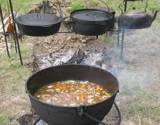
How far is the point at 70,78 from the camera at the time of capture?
375 cm

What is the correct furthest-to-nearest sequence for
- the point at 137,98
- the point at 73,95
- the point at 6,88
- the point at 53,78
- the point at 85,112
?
the point at 6,88 < the point at 137,98 < the point at 53,78 < the point at 73,95 < the point at 85,112

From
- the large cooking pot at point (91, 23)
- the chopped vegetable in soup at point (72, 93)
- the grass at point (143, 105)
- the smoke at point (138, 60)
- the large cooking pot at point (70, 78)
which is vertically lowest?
the grass at point (143, 105)

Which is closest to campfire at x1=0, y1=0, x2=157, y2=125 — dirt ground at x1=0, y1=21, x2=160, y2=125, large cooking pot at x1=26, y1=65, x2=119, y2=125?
large cooking pot at x1=26, y1=65, x2=119, y2=125

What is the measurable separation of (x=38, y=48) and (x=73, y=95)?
2.58 meters

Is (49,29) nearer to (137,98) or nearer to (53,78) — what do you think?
(53,78)

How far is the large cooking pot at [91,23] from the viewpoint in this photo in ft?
15.2

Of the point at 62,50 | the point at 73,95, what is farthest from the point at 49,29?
the point at 73,95

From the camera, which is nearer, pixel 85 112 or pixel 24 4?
pixel 85 112

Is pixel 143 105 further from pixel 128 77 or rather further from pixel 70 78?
pixel 70 78

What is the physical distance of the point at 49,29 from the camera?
4543 mm

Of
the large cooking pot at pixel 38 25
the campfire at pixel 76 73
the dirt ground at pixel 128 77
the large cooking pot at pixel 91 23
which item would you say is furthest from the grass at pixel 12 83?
the large cooking pot at pixel 91 23

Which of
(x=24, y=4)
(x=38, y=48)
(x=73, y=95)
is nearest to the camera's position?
(x=73, y=95)

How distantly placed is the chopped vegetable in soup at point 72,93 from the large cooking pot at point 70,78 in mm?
60

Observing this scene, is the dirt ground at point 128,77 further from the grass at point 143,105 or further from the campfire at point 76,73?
the campfire at point 76,73
